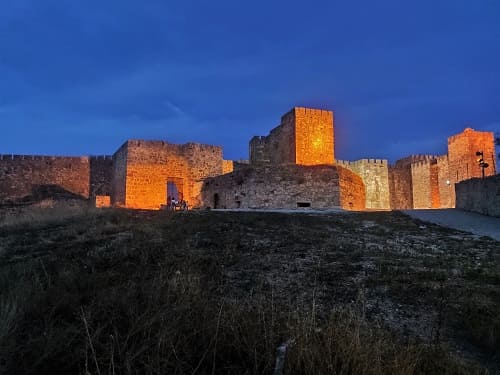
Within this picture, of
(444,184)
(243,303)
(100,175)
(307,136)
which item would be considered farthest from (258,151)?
(243,303)

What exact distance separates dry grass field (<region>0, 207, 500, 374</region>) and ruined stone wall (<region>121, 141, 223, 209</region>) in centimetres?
1370

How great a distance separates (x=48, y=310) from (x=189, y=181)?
21.3 metres

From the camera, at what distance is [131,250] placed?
692 cm

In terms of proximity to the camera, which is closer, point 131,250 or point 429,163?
point 131,250

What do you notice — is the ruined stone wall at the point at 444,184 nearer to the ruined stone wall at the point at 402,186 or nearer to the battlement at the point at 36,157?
the ruined stone wall at the point at 402,186

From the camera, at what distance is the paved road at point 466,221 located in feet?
36.4

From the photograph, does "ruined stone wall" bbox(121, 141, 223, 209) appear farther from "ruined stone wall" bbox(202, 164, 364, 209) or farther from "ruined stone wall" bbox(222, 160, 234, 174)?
"ruined stone wall" bbox(202, 164, 364, 209)

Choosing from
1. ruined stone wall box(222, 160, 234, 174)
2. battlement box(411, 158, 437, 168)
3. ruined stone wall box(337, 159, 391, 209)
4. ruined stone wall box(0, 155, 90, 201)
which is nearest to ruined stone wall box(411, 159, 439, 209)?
→ battlement box(411, 158, 437, 168)

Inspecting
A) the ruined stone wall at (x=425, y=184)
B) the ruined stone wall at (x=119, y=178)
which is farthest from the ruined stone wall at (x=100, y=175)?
the ruined stone wall at (x=425, y=184)

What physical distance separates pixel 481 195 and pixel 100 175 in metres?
24.2

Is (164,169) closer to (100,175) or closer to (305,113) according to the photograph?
(100,175)

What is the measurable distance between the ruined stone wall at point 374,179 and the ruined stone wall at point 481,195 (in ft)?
56.2

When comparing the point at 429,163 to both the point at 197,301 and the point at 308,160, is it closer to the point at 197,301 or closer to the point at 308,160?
the point at 308,160

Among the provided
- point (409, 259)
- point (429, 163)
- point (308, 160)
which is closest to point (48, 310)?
point (409, 259)
